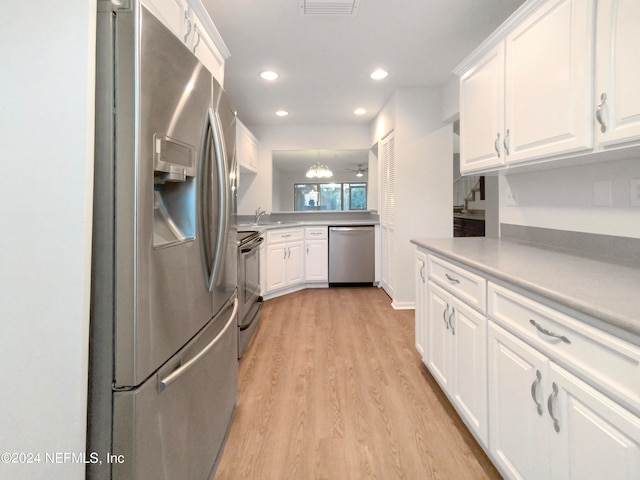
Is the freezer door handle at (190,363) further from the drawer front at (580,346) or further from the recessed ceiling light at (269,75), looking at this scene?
the recessed ceiling light at (269,75)

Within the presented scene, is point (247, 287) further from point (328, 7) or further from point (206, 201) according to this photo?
point (328, 7)

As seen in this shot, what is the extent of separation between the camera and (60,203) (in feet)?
2.50

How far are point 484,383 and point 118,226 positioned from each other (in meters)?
1.43

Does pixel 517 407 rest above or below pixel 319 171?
below

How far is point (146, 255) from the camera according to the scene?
33.4 inches

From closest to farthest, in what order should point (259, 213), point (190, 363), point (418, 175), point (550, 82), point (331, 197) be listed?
1. point (190, 363)
2. point (550, 82)
3. point (418, 175)
4. point (259, 213)
5. point (331, 197)

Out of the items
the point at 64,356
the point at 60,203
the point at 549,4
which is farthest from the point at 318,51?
the point at 64,356

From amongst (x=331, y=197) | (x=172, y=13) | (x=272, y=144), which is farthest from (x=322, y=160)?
(x=172, y=13)

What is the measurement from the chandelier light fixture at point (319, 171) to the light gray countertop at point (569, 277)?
4226mm

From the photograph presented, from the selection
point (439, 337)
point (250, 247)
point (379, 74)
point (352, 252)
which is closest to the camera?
point (439, 337)

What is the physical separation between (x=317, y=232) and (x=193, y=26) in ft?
10.7

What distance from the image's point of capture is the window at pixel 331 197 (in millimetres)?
5770

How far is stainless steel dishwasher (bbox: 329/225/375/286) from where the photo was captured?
184 inches

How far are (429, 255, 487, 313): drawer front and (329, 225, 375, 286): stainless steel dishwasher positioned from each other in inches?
107
